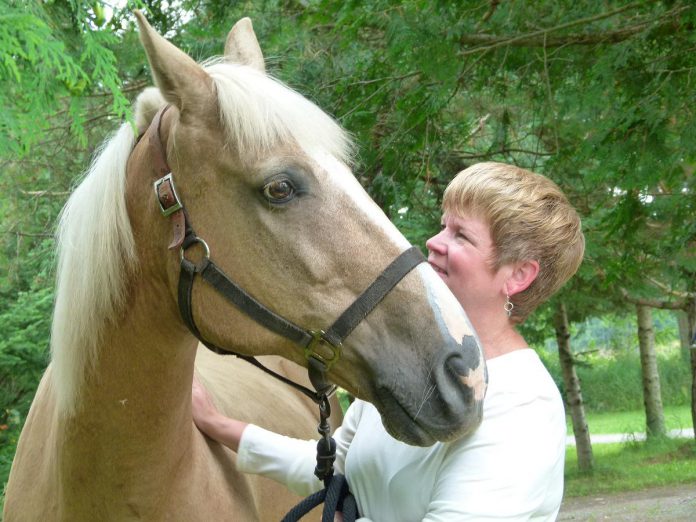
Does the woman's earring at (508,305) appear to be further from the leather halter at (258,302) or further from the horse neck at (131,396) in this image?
the horse neck at (131,396)

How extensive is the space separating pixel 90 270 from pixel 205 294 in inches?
13.9

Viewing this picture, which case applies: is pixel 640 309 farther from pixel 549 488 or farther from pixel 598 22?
pixel 549 488

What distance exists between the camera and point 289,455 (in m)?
2.44

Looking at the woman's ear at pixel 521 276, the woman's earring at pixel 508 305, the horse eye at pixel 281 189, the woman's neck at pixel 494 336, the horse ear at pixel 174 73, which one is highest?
the horse ear at pixel 174 73

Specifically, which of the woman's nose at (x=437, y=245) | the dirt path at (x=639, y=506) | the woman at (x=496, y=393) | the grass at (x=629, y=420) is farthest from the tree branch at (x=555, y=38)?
the grass at (x=629, y=420)

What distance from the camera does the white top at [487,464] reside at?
5.80ft

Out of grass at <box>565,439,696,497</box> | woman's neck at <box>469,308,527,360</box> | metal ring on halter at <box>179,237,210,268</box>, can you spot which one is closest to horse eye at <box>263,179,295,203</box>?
metal ring on halter at <box>179,237,210,268</box>

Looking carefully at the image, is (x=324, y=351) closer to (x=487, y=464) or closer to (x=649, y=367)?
(x=487, y=464)

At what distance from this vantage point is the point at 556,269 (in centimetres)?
215

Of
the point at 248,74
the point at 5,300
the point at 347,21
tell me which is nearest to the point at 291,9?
the point at 347,21

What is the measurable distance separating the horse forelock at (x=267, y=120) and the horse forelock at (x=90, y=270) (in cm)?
40

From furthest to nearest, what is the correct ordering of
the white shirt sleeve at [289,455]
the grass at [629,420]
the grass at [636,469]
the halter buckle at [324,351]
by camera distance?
the grass at [629,420], the grass at [636,469], the white shirt sleeve at [289,455], the halter buckle at [324,351]

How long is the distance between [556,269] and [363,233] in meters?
0.57

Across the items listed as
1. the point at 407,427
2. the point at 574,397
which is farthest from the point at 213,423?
the point at 574,397
